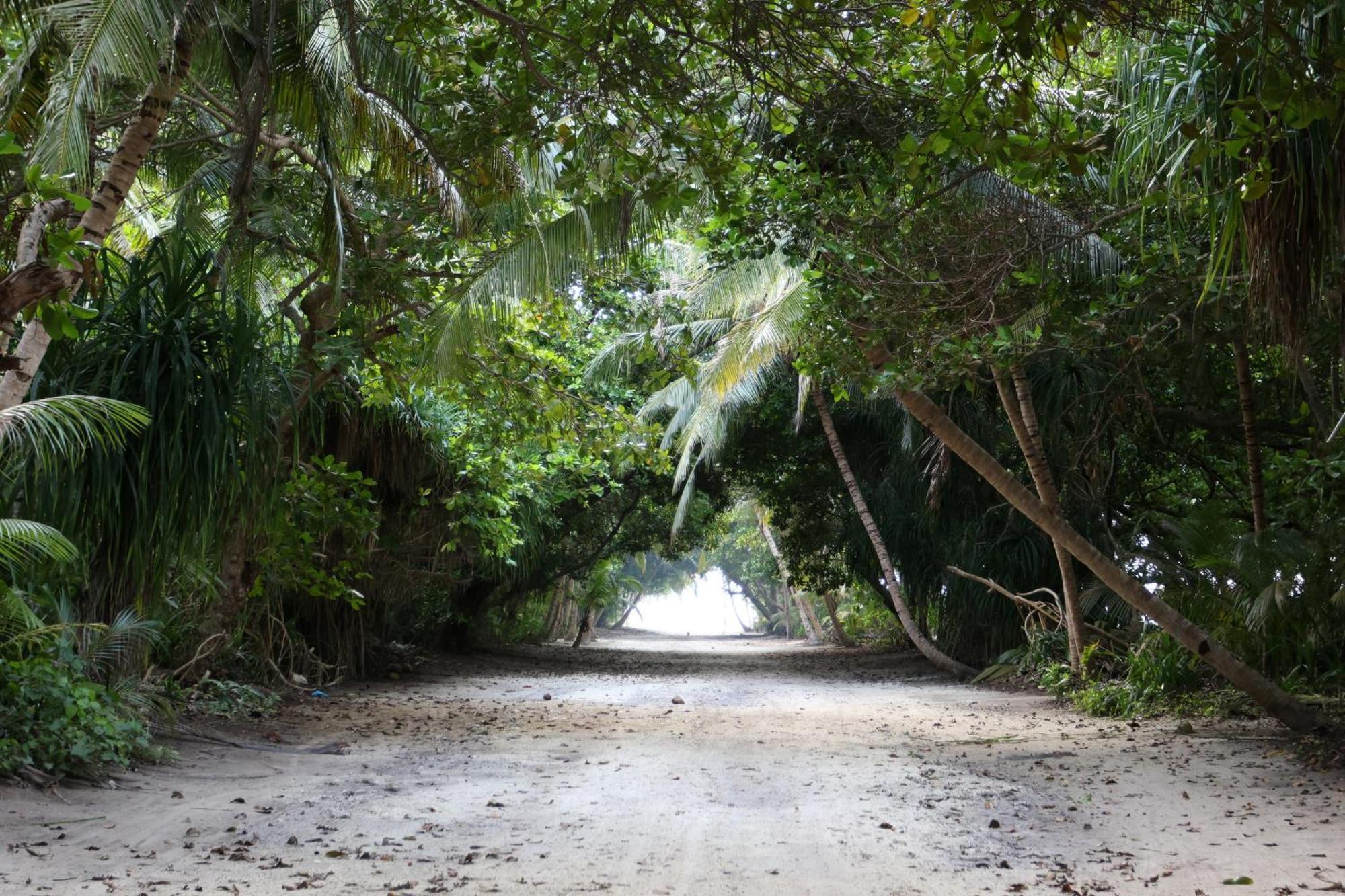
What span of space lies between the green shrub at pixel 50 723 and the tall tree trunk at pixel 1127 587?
5.02m

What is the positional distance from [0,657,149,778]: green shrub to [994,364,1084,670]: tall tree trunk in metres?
5.81

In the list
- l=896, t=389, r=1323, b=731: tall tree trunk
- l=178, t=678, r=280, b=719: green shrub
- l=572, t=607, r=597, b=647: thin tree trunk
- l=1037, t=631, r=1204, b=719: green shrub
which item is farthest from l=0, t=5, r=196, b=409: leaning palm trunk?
l=572, t=607, r=597, b=647: thin tree trunk

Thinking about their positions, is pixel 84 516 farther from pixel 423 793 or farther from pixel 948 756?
pixel 948 756

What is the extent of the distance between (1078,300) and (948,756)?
3152 mm

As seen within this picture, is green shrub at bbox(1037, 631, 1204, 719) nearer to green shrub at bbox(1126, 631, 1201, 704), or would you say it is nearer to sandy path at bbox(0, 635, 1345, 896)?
green shrub at bbox(1126, 631, 1201, 704)

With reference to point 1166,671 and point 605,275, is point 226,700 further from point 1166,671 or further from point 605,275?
point 1166,671

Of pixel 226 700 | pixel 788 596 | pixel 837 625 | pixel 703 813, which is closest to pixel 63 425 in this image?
pixel 703 813

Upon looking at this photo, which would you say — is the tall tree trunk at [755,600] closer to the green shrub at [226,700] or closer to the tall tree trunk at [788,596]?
the tall tree trunk at [788,596]

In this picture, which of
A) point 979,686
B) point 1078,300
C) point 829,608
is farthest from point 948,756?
point 829,608

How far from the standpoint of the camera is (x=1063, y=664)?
39.2 ft

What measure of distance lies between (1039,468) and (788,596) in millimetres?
34624

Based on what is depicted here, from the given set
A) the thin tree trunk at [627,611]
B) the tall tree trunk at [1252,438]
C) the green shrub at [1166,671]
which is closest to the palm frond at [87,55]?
the tall tree trunk at [1252,438]

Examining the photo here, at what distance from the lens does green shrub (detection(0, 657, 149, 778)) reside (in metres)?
5.18

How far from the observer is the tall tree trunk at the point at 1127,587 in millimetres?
7039
